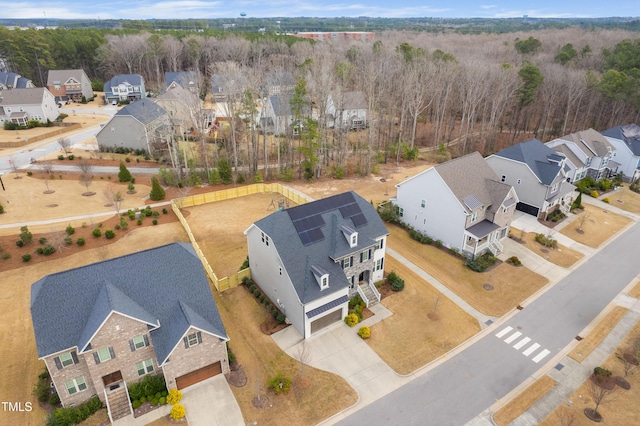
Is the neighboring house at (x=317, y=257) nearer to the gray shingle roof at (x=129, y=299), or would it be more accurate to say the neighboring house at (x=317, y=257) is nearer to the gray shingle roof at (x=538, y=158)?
the gray shingle roof at (x=129, y=299)

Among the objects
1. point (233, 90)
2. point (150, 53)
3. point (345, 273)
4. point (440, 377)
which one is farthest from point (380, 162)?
point (150, 53)

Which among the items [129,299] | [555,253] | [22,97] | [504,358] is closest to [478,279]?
[504,358]

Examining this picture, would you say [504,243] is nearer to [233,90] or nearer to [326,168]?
[326,168]

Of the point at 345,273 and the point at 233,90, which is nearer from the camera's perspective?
the point at 345,273

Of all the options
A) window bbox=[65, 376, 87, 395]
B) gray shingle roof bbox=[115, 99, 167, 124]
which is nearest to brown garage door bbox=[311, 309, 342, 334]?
window bbox=[65, 376, 87, 395]

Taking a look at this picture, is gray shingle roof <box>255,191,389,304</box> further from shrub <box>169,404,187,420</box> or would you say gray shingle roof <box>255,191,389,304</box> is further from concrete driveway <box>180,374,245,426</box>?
shrub <box>169,404,187,420</box>
